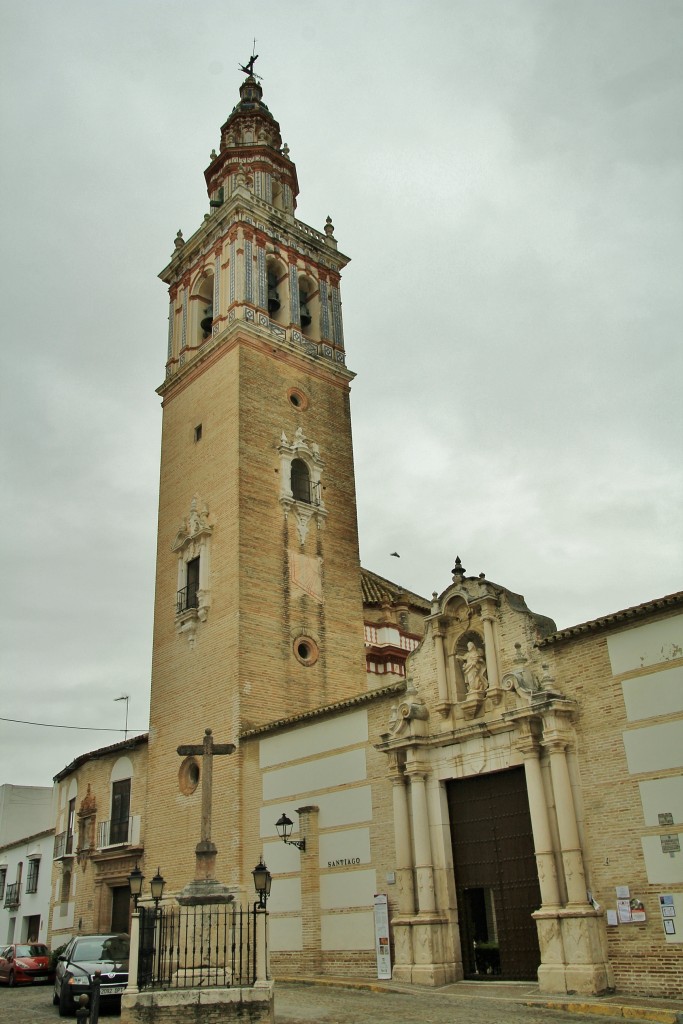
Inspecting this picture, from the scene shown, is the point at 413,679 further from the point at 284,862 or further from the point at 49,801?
the point at 49,801

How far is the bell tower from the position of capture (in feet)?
73.7

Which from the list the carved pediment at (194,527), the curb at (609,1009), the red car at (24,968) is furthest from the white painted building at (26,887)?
the curb at (609,1009)

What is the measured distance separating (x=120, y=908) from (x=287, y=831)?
29.4 feet

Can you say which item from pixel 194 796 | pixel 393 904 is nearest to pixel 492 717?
pixel 393 904

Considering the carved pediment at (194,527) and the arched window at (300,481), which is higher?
the arched window at (300,481)

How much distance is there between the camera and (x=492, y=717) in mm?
15766

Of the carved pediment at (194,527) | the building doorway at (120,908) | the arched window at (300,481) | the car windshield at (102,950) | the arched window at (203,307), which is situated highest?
the arched window at (203,307)

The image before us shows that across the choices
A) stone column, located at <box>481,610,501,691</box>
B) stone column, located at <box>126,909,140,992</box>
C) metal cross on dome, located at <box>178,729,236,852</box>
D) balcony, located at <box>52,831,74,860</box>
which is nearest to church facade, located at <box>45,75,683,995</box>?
stone column, located at <box>481,610,501,691</box>

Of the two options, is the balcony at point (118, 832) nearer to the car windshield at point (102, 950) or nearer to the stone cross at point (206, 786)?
the car windshield at point (102, 950)

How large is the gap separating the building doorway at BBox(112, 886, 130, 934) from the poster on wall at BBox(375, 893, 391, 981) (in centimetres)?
1045

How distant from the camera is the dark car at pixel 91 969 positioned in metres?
14.0

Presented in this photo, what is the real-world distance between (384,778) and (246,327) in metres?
13.8

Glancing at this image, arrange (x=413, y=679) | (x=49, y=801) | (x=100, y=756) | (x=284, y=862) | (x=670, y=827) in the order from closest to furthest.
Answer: (x=670, y=827)
(x=413, y=679)
(x=284, y=862)
(x=100, y=756)
(x=49, y=801)

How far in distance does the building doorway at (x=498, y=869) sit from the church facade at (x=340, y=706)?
4cm
